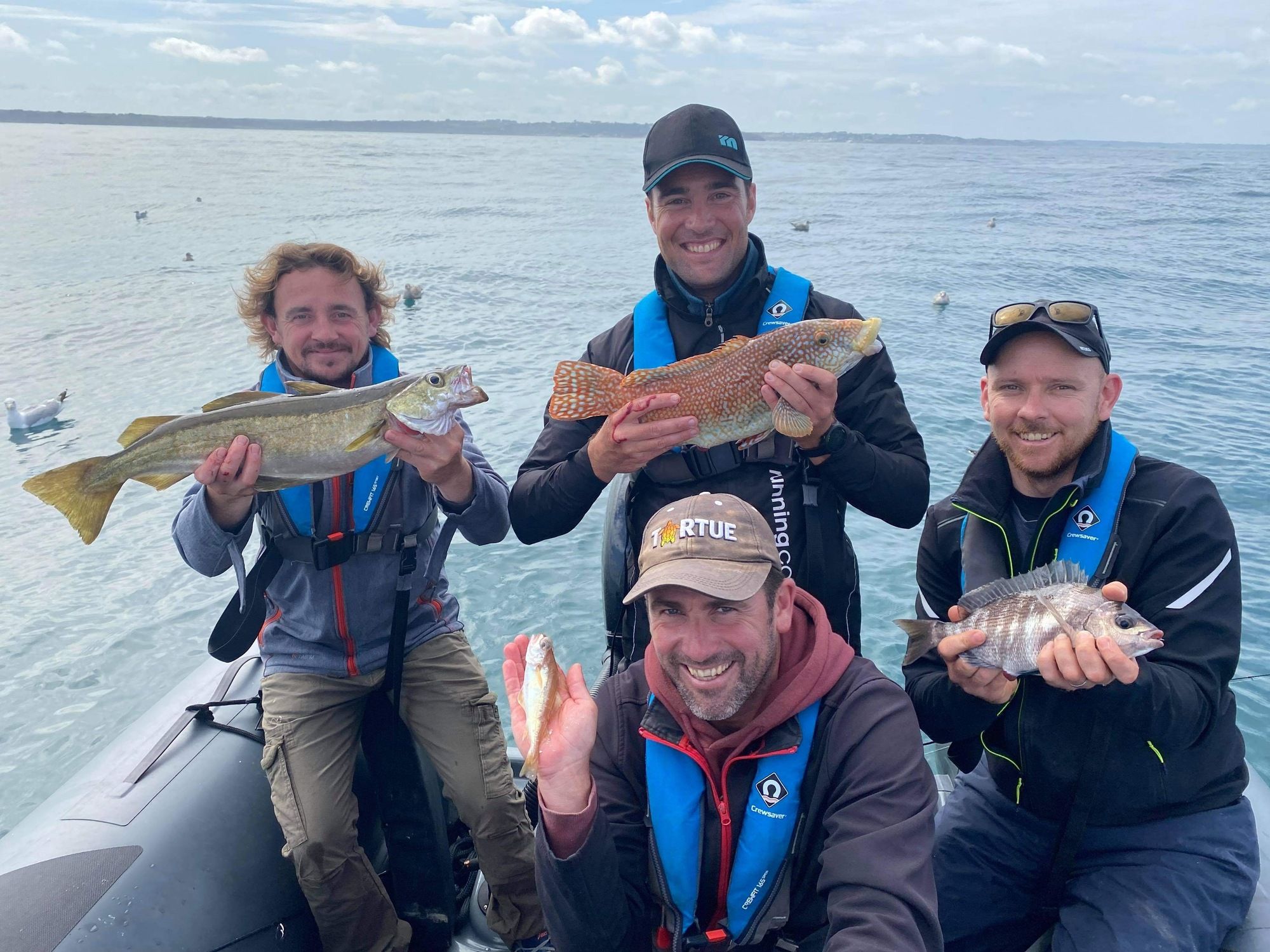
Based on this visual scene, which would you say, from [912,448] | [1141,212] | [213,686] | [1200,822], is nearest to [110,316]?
[213,686]

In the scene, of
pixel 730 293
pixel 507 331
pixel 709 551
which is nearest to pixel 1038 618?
pixel 709 551

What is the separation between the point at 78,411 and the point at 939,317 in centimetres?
1854

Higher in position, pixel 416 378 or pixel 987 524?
pixel 416 378

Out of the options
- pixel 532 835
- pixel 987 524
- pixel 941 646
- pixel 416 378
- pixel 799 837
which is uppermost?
pixel 416 378

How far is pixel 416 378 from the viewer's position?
3729mm

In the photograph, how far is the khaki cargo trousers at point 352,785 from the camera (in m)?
3.67

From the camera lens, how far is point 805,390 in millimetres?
3357

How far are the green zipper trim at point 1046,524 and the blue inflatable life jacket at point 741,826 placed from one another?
1297 millimetres

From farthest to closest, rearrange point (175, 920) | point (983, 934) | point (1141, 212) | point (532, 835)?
point (1141, 212), point (532, 835), point (983, 934), point (175, 920)

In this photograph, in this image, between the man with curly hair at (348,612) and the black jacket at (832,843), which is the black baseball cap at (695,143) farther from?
the black jacket at (832,843)

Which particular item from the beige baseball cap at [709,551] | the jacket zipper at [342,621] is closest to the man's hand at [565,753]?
the beige baseball cap at [709,551]

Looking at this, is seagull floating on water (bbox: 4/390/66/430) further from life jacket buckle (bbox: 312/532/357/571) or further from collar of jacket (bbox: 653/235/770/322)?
collar of jacket (bbox: 653/235/770/322)

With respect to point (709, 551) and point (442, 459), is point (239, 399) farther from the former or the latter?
point (709, 551)

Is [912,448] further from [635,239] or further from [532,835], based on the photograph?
[635,239]
